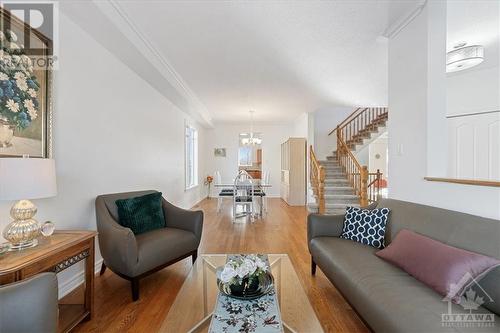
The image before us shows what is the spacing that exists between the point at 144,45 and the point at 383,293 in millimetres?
3351

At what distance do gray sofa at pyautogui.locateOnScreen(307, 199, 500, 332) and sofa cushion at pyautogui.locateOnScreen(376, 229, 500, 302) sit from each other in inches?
1.7

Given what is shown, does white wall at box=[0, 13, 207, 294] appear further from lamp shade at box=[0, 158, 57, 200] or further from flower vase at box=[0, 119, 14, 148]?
lamp shade at box=[0, 158, 57, 200]

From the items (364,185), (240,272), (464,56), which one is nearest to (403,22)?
(464,56)

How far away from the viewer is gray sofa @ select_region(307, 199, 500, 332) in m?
1.12

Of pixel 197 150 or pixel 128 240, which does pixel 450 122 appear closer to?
pixel 128 240

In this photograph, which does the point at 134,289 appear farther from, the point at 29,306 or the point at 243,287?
the point at 243,287

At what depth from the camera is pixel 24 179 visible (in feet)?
4.25

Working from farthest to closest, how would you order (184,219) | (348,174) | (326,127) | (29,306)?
(326,127), (348,174), (184,219), (29,306)

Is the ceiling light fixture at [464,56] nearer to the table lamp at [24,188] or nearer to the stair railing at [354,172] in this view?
the stair railing at [354,172]

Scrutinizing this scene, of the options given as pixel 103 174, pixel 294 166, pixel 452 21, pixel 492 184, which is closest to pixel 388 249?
pixel 492 184

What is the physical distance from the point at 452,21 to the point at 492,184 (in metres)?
2.13

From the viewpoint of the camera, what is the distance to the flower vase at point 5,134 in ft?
5.07

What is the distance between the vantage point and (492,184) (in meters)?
1.45

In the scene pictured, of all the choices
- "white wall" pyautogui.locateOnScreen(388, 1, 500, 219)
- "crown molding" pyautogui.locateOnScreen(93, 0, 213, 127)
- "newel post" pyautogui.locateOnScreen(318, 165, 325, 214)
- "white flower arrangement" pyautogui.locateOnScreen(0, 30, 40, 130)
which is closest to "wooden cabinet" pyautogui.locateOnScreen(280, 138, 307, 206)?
"newel post" pyautogui.locateOnScreen(318, 165, 325, 214)
